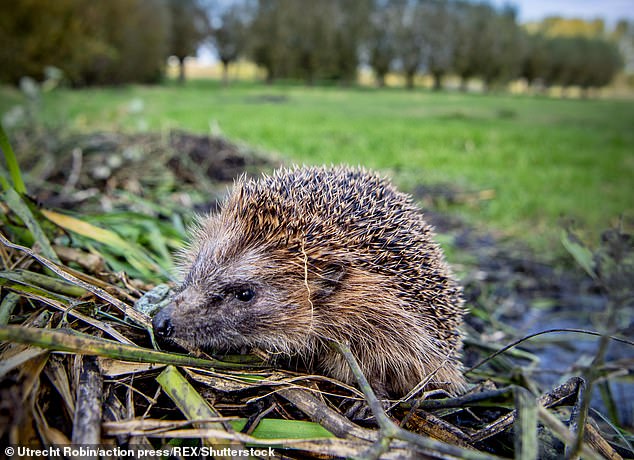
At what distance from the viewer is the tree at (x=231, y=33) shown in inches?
2687

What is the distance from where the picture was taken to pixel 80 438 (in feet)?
6.02

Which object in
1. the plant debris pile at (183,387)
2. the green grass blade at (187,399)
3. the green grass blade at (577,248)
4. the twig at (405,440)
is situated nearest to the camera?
the twig at (405,440)

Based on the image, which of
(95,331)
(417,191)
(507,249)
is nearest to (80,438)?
(95,331)

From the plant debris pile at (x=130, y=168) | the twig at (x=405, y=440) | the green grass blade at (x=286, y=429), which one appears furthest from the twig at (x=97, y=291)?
the plant debris pile at (x=130, y=168)

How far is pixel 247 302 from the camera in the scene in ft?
9.15

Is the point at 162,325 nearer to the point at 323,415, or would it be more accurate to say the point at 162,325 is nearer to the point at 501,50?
the point at 323,415

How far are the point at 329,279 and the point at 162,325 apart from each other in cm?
99

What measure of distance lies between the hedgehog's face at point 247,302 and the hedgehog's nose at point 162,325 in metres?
0.12

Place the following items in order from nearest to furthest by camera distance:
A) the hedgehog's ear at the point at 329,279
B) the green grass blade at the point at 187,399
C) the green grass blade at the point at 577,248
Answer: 1. the green grass blade at the point at 187,399
2. the hedgehog's ear at the point at 329,279
3. the green grass blade at the point at 577,248

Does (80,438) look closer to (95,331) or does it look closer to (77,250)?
(95,331)

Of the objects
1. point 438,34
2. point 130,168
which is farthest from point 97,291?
point 438,34

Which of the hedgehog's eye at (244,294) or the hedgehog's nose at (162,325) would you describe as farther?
the hedgehog's eye at (244,294)

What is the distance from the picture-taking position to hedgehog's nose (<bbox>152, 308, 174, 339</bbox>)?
2.51m

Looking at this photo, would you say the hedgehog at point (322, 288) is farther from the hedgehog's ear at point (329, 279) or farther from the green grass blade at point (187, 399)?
the green grass blade at point (187, 399)
